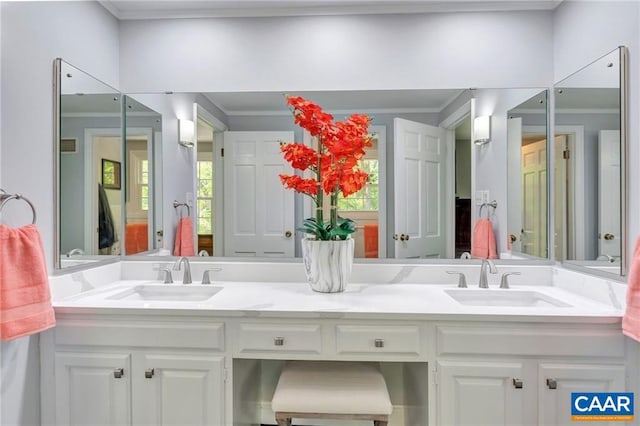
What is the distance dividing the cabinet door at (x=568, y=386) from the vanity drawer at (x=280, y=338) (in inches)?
35.1

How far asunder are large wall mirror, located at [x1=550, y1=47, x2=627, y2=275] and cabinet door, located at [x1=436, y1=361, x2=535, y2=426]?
0.66 m

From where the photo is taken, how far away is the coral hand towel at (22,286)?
1.32m

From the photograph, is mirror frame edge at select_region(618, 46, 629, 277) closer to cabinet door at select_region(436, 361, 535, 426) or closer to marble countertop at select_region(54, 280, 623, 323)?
marble countertop at select_region(54, 280, 623, 323)

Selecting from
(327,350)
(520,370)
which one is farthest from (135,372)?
(520,370)

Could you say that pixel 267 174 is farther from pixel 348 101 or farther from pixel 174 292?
pixel 174 292

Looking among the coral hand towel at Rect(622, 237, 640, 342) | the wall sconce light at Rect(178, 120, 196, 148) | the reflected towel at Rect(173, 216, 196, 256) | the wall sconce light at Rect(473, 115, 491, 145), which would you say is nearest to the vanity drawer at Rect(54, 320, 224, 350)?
the reflected towel at Rect(173, 216, 196, 256)

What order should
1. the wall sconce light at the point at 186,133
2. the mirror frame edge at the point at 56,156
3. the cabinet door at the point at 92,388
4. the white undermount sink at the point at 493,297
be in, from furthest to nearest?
1. the wall sconce light at the point at 186,133
2. the white undermount sink at the point at 493,297
3. the mirror frame edge at the point at 56,156
4. the cabinet door at the point at 92,388

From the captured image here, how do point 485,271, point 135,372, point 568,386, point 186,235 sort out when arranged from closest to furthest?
1. point 568,386
2. point 135,372
3. point 485,271
4. point 186,235

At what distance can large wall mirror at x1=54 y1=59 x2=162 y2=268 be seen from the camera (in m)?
1.74

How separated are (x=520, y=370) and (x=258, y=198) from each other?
1474 millimetres

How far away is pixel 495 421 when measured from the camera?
1.44 m

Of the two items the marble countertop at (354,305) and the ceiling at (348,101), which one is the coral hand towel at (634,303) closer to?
the marble countertop at (354,305)

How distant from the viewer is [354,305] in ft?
5.07

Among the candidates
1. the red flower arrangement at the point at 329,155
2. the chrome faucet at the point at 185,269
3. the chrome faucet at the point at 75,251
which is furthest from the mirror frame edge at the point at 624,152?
the chrome faucet at the point at 75,251
